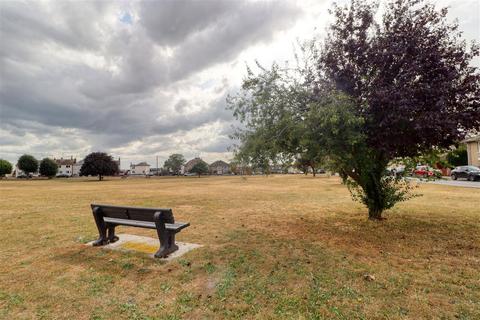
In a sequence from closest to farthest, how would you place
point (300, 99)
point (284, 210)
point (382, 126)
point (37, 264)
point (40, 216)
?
point (37, 264) → point (382, 126) → point (300, 99) → point (40, 216) → point (284, 210)

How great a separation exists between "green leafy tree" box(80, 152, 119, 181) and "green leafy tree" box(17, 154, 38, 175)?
115ft

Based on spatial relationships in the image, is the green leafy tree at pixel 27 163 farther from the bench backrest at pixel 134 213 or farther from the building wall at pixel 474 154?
the building wall at pixel 474 154

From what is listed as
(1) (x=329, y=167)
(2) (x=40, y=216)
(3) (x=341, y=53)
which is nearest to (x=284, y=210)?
(1) (x=329, y=167)

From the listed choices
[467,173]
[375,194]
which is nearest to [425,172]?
[375,194]

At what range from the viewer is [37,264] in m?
5.73

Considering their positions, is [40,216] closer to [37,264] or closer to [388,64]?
[37,264]

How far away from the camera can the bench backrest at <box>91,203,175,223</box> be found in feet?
19.2

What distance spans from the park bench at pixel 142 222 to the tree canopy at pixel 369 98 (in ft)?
9.46

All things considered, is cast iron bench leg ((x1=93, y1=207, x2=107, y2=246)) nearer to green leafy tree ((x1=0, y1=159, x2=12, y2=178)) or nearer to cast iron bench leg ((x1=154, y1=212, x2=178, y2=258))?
cast iron bench leg ((x1=154, y1=212, x2=178, y2=258))

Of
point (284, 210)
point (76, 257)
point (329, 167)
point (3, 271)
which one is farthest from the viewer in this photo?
point (284, 210)

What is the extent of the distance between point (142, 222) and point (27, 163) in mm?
116094

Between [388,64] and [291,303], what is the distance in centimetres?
672

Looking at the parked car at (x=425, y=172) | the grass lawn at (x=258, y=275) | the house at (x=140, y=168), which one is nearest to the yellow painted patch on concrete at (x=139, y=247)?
the grass lawn at (x=258, y=275)

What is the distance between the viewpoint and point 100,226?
6.92 m
